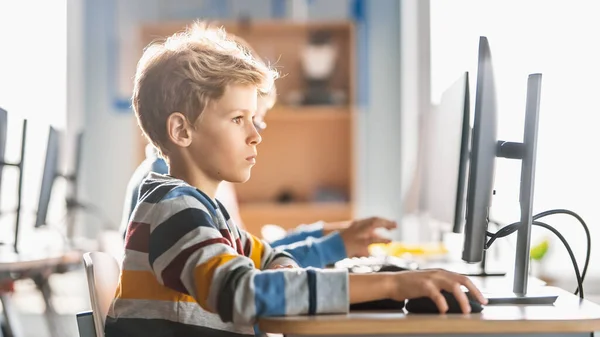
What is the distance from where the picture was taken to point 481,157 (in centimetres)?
137

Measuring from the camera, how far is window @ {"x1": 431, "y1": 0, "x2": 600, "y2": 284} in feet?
7.73

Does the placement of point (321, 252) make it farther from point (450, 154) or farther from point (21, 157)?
point (21, 157)

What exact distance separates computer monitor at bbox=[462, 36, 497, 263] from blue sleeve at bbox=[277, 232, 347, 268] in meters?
0.63

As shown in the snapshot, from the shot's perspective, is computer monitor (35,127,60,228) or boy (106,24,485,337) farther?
computer monitor (35,127,60,228)

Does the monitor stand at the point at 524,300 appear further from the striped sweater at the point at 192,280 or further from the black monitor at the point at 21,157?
the black monitor at the point at 21,157

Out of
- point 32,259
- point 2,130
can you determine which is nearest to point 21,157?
point 2,130

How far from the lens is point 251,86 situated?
1.51m

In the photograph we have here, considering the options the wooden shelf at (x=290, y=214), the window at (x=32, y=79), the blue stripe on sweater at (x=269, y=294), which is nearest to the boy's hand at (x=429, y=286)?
the blue stripe on sweater at (x=269, y=294)

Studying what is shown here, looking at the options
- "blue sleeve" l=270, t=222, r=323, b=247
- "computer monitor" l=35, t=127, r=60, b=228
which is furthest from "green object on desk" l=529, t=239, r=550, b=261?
"computer monitor" l=35, t=127, r=60, b=228

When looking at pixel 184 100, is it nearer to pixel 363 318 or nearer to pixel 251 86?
pixel 251 86

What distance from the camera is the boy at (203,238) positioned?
1.18m

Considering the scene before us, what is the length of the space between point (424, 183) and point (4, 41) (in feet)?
8.85

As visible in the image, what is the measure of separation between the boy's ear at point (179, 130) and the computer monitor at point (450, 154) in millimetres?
623

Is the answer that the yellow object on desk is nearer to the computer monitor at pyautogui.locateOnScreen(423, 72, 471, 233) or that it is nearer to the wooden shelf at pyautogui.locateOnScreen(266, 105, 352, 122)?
the computer monitor at pyautogui.locateOnScreen(423, 72, 471, 233)
